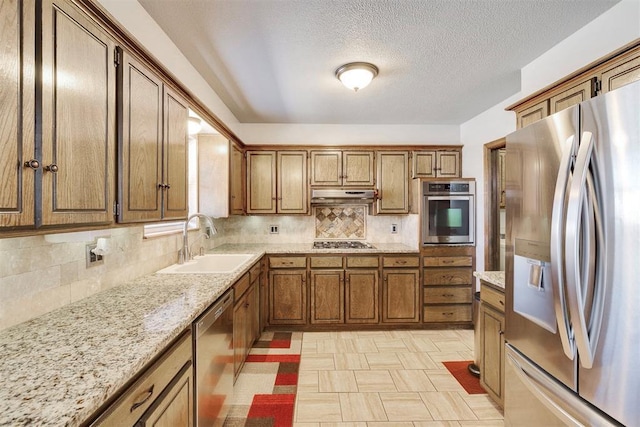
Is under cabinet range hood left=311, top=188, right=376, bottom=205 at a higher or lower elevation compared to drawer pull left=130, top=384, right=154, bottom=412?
higher

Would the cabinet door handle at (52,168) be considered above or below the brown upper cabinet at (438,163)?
below

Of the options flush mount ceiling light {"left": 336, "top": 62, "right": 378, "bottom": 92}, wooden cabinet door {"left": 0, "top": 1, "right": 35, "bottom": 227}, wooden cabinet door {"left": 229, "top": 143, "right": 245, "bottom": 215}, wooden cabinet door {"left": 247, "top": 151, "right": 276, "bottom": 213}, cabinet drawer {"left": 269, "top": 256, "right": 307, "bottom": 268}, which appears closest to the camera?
wooden cabinet door {"left": 0, "top": 1, "right": 35, "bottom": 227}

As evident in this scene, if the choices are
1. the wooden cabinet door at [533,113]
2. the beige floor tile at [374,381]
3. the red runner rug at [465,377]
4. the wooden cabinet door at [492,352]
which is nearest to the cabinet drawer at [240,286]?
the beige floor tile at [374,381]

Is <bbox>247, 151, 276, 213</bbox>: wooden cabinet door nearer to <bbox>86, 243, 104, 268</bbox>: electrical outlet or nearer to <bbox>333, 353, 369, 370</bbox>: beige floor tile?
<bbox>333, 353, 369, 370</bbox>: beige floor tile

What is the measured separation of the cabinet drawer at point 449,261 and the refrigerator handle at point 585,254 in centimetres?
241

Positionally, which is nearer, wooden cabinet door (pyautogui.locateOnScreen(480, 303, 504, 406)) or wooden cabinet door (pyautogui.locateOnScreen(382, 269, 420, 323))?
wooden cabinet door (pyautogui.locateOnScreen(480, 303, 504, 406))

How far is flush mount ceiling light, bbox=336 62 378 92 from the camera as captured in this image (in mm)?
2232

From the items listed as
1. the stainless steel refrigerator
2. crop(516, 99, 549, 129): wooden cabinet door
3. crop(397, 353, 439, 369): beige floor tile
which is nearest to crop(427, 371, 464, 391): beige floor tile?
crop(397, 353, 439, 369): beige floor tile

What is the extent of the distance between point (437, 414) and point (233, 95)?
3.29 meters

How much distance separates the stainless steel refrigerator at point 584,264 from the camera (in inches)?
35.6

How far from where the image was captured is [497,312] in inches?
74.5

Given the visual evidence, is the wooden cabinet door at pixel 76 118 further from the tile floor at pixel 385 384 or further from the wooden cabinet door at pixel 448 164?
the wooden cabinet door at pixel 448 164

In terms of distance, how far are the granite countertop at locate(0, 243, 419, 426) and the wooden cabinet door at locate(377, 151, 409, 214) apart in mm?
2605

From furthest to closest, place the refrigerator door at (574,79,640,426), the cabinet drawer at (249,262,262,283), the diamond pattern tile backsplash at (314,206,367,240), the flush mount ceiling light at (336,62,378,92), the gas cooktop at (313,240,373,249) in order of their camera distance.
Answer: the diamond pattern tile backsplash at (314,206,367,240), the gas cooktop at (313,240,373,249), the cabinet drawer at (249,262,262,283), the flush mount ceiling light at (336,62,378,92), the refrigerator door at (574,79,640,426)
